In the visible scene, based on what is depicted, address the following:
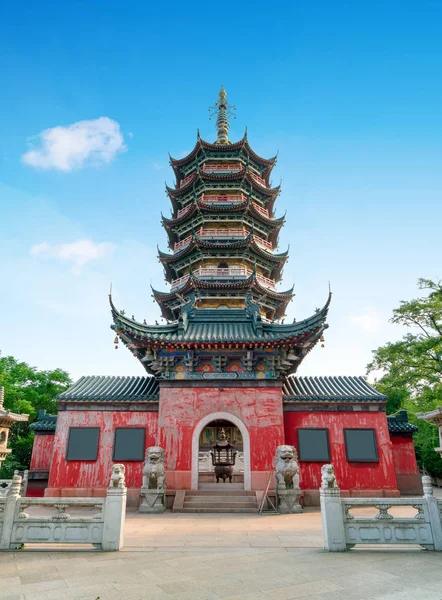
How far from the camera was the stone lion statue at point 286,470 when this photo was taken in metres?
11.8

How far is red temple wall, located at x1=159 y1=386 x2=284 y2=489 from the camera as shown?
12.9 m

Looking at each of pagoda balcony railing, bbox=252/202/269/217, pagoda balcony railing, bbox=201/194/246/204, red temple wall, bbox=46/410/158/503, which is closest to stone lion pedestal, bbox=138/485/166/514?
red temple wall, bbox=46/410/158/503

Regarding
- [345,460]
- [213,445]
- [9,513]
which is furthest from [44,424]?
[345,460]

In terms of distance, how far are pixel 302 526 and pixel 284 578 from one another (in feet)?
15.1

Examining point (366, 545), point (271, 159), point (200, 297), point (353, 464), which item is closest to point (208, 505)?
point (353, 464)

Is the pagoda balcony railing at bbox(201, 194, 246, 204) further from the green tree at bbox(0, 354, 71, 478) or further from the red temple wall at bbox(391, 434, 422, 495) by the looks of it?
the green tree at bbox(0, 354, 71, 478)

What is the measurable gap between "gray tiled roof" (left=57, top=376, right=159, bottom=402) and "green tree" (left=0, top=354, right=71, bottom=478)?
36.3 feet

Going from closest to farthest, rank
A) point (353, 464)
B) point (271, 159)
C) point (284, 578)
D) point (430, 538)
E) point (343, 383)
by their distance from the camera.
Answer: point (284, 578) < point (430, 538) < point (353, 464) < point (343, 383) < point (271, 159)

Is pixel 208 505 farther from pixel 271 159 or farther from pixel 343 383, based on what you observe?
pixel 271 159

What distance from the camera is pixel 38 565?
5.68 m

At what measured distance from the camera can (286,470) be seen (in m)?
11.8

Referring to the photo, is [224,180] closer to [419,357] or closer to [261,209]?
[261,209]

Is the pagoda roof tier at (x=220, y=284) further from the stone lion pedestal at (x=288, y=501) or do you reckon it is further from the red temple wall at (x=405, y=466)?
the stone lion pedestal at (x=288, y=501)

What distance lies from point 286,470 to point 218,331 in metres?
5.44
